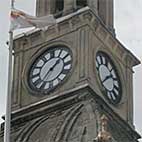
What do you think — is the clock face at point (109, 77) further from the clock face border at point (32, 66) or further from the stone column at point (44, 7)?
the stone column at point (44, 7)

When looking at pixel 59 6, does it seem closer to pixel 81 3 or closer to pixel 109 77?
pixel 81 3

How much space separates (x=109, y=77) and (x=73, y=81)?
2445 millimetres

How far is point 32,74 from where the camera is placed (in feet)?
192

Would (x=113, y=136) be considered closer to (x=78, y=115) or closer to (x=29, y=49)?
(x=78, y=115)

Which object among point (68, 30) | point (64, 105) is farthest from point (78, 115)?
point (68, 30)

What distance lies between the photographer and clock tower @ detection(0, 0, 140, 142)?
55906 millimetres

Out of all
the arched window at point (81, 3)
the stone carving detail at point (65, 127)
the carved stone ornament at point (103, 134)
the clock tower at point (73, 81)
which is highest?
the arched window at point (81, 3)

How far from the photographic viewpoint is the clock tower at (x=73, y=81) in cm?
5591

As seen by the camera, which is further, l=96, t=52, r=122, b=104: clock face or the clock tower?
l=96, t=52, r=122, b=104: clock face

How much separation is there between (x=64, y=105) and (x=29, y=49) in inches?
162

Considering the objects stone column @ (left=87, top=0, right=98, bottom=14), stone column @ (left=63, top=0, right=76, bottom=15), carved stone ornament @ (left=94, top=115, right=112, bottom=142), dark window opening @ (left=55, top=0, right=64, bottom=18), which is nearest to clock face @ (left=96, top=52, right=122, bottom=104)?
stone column @ (left=87, top=0, right=98, bottom=14)

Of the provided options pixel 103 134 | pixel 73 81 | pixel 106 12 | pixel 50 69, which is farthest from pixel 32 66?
pixel 103 134

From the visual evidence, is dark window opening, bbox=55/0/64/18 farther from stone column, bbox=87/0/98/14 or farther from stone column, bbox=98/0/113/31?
stone column, bbox=98/0/113/31

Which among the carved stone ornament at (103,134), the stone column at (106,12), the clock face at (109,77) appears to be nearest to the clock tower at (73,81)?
the clock face at (109,77)
